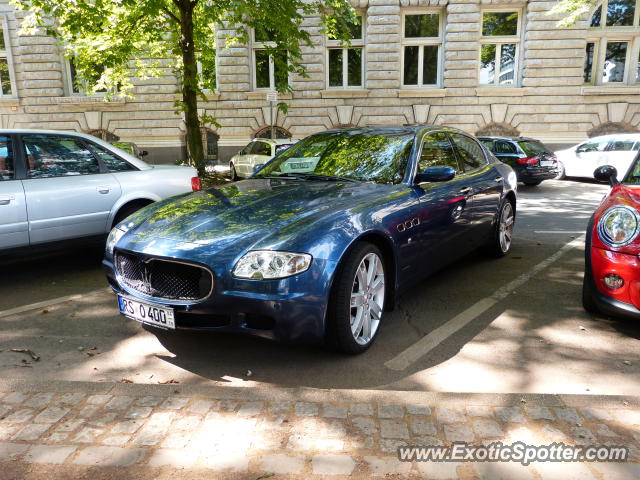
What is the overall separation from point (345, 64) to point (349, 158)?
60.7 feet

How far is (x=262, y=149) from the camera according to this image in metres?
15.9

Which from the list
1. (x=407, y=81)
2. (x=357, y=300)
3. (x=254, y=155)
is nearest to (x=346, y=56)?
(x=407, y=81)

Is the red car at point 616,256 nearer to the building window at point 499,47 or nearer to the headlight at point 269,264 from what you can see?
the headlight at point 269,264

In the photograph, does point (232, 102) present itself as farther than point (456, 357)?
Yes

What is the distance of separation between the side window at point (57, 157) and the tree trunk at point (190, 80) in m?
6.99

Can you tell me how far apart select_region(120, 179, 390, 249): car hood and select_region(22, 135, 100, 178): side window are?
1.82m

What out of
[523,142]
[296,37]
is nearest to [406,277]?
[296,37]

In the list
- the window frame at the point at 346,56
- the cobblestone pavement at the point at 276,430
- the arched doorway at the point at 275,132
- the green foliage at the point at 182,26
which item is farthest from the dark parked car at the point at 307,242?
the window frame at the point at 346,56

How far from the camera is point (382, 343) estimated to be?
3.83 meters

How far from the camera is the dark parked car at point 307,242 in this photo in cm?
312

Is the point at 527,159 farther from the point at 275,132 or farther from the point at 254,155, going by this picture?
the point at 275,132

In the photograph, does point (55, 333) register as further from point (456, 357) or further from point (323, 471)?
point (456, 357)

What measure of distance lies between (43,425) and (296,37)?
36.8 ft

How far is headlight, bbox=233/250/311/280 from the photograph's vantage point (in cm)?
308
